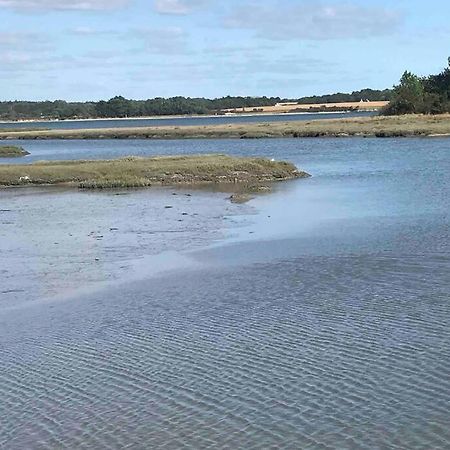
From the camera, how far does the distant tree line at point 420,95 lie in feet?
405

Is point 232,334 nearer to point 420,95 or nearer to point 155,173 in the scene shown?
point 155,173

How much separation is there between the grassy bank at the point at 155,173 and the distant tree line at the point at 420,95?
77.4m

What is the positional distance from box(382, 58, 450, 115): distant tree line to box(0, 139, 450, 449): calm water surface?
9657 cm

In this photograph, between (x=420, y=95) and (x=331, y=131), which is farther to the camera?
(x=420, y=95)

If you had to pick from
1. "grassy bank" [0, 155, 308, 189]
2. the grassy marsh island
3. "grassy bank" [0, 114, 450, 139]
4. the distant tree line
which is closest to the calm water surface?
"grassy bank" [0, 155, 308, 189]

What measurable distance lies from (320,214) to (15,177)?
25564mm

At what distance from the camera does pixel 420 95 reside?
127562 mm

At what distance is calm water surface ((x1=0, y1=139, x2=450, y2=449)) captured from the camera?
10.8 m

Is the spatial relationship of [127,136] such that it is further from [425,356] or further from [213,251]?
[425,356]

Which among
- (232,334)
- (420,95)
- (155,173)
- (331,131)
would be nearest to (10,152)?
(331,131)

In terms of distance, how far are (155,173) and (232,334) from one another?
3595 centimetres

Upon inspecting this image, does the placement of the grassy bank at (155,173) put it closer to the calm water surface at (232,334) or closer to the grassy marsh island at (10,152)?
the calm water surface at (232,334)

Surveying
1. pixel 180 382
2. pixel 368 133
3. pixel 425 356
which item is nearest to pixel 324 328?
pixel 425 356

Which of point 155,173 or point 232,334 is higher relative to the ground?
point 232,334
